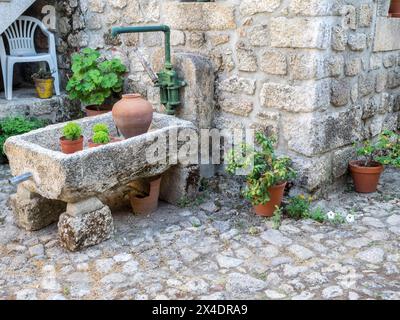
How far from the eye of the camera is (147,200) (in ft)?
10.6

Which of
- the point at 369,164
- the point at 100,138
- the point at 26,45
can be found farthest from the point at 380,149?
the point at 26,45

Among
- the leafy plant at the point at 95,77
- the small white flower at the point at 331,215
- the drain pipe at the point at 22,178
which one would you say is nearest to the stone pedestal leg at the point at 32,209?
the drain pipe at the point at 22,178

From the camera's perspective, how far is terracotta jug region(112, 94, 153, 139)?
10.1ft

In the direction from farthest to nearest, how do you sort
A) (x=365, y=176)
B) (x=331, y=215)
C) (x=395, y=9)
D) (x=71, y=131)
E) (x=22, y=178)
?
1. (x=395, y=9)
2. (x=365, y=176)
3. (x=331, y=215)
4. (x=71, y=131)
5. (x=22, y=178)

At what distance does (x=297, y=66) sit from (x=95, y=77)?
6.11 feet

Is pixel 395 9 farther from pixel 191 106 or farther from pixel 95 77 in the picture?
pixel 95 77

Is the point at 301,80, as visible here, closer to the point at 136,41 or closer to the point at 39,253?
the point at 136,41

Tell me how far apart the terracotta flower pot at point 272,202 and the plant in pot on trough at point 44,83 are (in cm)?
259

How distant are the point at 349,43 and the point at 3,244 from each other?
2575mm

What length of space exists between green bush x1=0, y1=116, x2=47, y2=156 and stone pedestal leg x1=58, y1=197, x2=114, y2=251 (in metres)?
1.69

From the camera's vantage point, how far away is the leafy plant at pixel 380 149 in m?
3.41

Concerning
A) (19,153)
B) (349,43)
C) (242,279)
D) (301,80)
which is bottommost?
(242,279)

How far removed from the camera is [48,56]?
4676 mm
